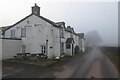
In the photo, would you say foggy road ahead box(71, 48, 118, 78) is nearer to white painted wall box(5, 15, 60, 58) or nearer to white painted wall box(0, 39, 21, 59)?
white painted wall box(5, 15, 60, 58)

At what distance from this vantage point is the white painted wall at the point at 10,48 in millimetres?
26203

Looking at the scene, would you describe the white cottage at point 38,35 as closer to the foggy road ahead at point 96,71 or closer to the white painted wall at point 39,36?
the white painted wall at point 39,36

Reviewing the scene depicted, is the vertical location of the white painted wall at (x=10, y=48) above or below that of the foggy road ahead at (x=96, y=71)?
above

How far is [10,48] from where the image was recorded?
27.5m

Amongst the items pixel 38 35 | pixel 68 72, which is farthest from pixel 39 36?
pixel 68 72

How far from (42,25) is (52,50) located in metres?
4.92

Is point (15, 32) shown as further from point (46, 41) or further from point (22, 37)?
A: point (46, 41)

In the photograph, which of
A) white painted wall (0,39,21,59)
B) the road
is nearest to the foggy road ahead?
the road

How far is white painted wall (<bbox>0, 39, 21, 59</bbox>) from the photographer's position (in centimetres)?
2620

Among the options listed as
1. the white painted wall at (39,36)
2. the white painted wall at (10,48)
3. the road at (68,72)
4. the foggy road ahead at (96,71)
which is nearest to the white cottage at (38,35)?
the white painted wall at (39,36)

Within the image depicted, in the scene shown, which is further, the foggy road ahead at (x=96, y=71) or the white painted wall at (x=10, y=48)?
the white painted wall at (x=10, y=48)

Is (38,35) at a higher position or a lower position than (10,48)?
higher

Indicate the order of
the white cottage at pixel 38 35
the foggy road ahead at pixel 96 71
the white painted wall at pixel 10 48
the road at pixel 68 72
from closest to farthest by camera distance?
the road at pixel 68 72, the foggy road ahead at pixel 96 71, the white painted wall at pixel 10 48, the white cottage at pixel 38 35

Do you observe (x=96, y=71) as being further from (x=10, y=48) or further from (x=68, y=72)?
(x=10, y=48)
